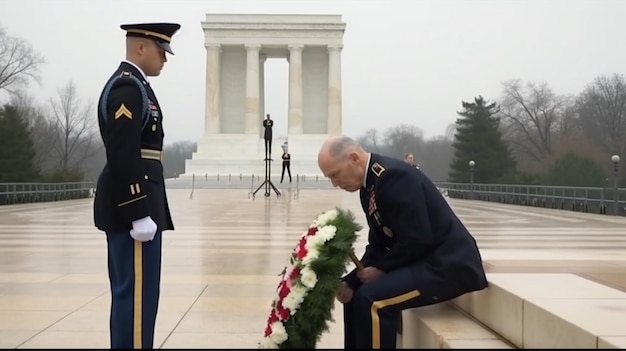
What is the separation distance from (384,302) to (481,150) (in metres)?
44.5

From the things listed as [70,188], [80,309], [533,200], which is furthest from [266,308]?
[70,188]

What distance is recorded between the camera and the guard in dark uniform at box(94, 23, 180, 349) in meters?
3.22

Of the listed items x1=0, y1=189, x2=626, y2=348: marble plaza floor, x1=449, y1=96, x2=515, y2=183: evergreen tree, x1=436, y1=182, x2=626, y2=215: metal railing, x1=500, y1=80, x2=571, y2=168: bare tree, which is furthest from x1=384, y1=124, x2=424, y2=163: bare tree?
x1=0, y1=189, x2=626, y2=348: marble plaza floor

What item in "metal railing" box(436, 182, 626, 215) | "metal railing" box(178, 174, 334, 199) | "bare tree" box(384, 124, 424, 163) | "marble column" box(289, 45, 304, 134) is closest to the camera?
"metal railing" box(436, 182, 626, 215)

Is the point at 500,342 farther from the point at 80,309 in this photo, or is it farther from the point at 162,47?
the point at 80,309

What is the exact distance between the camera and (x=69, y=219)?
50.5 feet

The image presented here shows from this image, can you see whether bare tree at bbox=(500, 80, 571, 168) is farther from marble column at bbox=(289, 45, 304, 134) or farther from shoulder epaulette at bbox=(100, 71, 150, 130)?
shoulder epaulette at bbox=(100, 71, 150, 130)

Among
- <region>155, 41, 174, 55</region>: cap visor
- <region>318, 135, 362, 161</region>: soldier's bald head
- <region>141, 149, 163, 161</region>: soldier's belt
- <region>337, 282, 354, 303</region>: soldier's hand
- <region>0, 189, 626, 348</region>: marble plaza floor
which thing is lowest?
<region>0, 189, 626, 348</region>: marble plaza floor

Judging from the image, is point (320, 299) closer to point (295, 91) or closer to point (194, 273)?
point (194, 273)

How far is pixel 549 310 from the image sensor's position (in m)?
2.88

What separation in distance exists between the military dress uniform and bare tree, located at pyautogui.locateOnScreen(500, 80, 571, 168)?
61.2 meters

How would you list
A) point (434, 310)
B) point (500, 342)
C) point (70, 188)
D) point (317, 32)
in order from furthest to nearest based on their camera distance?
1. point (317, 32)
2. point (70, 188)
3. point (434, 310)
4. point (500, 342)

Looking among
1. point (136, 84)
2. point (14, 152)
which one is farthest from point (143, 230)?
point (14, 152)

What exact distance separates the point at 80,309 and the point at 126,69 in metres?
2.56
